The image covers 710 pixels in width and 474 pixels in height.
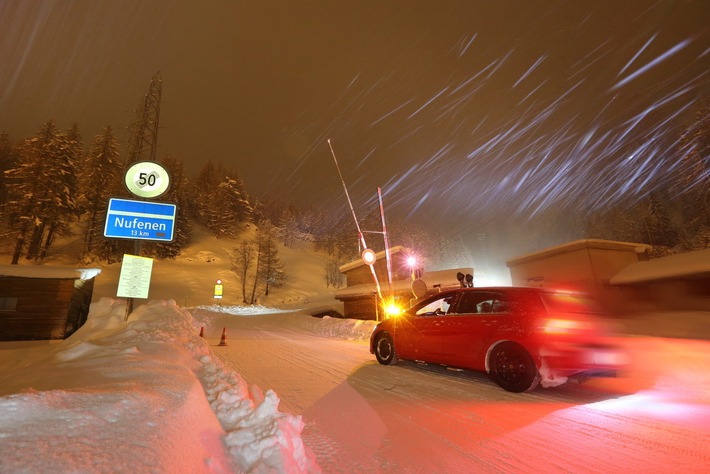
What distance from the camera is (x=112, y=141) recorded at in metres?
50.2

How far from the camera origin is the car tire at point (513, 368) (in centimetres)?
529

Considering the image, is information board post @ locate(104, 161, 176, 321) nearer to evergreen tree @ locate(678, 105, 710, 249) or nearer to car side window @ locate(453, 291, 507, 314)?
car side window @ locate(453, 291, 507, 314)

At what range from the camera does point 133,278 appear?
1053cm

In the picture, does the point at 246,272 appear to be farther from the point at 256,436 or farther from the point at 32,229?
the point at 256,436

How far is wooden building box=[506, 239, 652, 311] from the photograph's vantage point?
21453 millimetres

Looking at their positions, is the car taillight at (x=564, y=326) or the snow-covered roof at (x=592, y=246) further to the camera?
the snow-covered roof at (x=592, y=246)

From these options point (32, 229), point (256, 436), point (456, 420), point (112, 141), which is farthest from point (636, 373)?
point (112, 141)

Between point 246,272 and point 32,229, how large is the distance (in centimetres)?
2707

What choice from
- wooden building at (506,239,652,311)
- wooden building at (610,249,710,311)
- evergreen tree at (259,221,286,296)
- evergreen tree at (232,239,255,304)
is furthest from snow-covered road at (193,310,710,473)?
evergreen tree at (259,221,286,296)

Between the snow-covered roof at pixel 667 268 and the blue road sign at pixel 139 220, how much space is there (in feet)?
78.0

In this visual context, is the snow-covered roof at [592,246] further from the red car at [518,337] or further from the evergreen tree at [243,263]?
the evergreen tree at [243,263]

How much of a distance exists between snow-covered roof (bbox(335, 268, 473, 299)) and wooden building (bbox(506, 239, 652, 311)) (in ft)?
19.0

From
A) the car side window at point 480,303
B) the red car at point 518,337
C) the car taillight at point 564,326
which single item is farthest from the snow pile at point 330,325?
the car taillight at point 564,326

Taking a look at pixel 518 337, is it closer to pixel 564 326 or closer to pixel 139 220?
pixel 564 326
